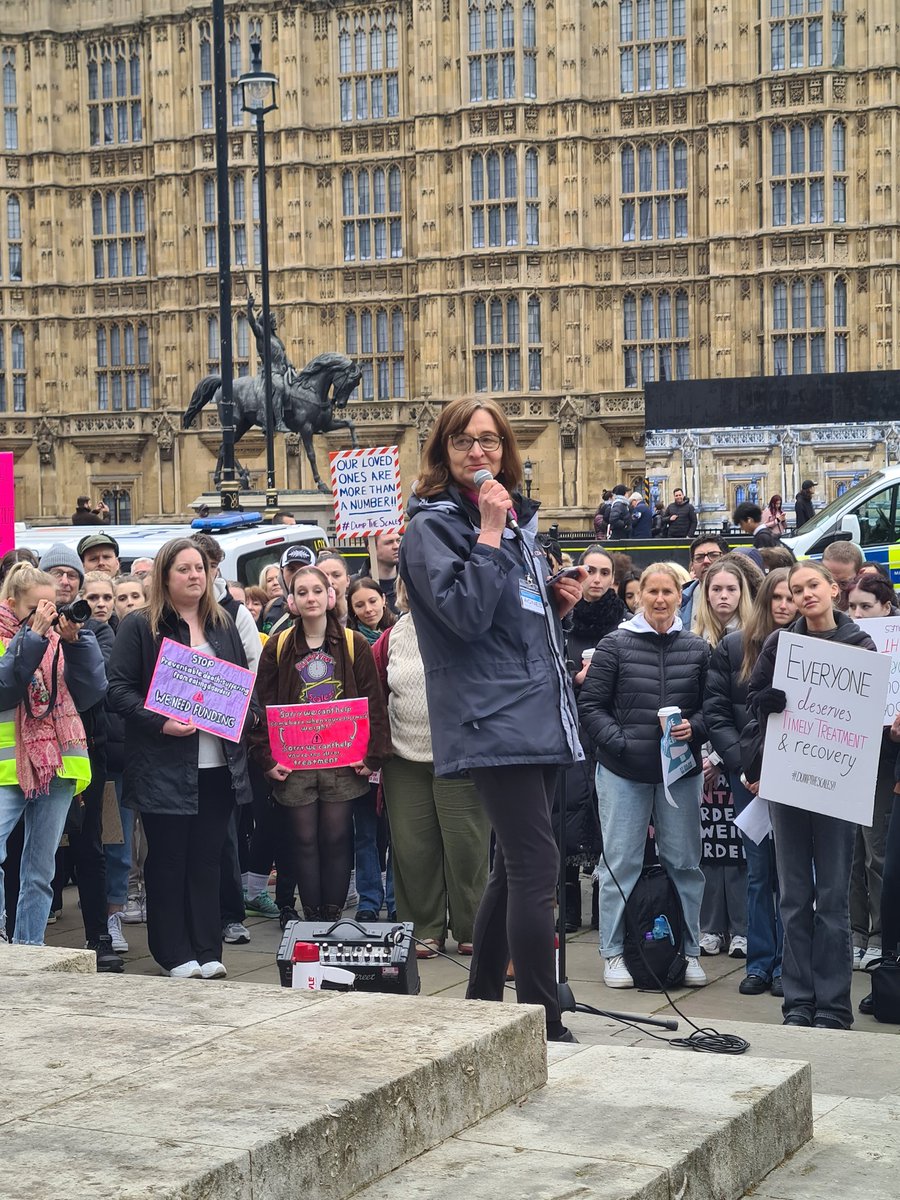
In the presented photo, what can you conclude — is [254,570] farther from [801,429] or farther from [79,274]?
[79,274]

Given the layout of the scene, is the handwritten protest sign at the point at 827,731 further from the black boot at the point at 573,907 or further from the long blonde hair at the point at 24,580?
the long blonde hair at the point at 24,580

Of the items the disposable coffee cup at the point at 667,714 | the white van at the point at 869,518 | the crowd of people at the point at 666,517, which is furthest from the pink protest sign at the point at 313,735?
the crowd of people at the point at 666,517

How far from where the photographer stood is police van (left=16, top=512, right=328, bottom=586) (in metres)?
13.3

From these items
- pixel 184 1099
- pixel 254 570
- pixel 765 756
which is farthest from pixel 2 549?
pixel 184 1099

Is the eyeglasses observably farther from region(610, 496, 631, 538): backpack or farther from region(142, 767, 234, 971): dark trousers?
region(610, 496, 631, 538): backpack

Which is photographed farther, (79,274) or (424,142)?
(79,274)

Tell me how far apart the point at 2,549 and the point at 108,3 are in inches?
1401

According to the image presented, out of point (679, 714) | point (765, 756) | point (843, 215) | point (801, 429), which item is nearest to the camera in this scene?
point (765, 756)

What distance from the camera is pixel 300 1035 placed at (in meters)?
3.93

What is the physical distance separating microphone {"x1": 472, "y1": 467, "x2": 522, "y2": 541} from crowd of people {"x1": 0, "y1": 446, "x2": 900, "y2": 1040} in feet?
0.11

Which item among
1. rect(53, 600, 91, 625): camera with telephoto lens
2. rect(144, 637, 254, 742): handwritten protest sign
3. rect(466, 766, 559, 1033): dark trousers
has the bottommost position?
rect(466, 766, 559, 1033): dark trousers

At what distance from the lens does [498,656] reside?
15.4 feet

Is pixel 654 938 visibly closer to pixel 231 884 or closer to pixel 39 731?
pixel 231 884

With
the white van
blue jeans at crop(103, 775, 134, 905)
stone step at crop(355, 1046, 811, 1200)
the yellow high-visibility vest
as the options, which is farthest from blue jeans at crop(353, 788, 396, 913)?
the white van
